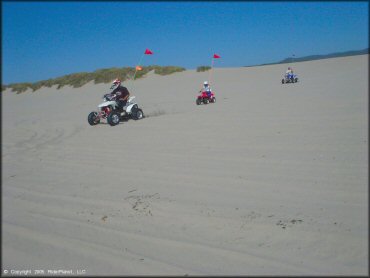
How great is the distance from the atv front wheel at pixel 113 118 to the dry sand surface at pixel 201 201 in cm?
282

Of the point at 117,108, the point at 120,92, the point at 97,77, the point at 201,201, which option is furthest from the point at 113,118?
the point at 97,77

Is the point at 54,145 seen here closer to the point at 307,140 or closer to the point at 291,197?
the point at 307,140

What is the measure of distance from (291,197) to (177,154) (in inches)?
111

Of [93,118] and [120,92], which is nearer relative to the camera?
[93,118]

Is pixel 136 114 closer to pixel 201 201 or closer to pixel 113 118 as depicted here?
pixel 113 118

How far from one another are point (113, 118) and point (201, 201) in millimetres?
7527

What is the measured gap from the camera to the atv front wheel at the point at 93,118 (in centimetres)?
1163

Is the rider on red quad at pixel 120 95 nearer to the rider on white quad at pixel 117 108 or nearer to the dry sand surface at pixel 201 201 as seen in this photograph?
the rider on white quad at pixel 117 108

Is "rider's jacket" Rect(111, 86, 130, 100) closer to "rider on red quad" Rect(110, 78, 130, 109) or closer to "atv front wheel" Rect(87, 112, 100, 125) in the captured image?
"rider on red quad" Rect(110, 78, 130, 109)

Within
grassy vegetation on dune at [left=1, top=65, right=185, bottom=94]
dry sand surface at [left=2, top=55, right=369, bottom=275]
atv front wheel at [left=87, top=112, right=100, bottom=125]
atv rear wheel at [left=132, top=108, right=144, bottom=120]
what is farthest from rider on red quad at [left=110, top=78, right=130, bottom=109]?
grassy vegetation on dune at [left=1, top=65, right=185, bottom=94]

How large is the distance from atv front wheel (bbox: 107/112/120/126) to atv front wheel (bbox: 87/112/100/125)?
0.76m

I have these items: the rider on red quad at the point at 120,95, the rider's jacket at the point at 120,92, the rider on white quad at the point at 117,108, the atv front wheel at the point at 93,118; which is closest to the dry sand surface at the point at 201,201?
the atv front wheel at the point at 93,118

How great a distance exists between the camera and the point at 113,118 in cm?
1127

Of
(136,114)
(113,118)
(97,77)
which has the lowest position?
(113,118)
